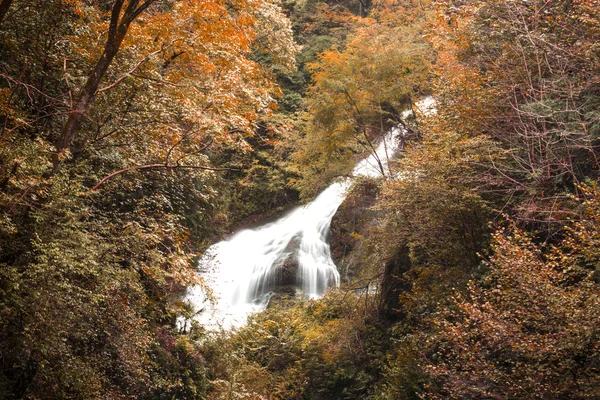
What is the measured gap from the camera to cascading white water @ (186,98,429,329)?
57.9 ft

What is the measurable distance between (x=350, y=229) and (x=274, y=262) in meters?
3.25

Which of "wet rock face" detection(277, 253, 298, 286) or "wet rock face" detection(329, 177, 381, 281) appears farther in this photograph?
"wet rock face" detection(277, 253, 298, 286)

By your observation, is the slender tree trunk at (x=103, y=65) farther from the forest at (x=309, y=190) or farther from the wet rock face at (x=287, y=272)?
the wet rock face at (x=287, y=272)

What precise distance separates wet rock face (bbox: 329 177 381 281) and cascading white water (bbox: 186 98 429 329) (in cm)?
40

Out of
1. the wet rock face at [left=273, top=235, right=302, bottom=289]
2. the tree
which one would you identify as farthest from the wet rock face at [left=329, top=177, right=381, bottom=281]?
the tree

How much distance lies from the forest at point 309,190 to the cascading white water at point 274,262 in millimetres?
1148

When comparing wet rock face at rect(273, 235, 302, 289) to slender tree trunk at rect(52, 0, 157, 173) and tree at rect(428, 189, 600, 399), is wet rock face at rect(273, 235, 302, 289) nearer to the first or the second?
tree at rect(428, 189, 600, 399)

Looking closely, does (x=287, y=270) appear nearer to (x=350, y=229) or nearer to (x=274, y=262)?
(x=274, y=262)

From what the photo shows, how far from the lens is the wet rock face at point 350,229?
58.6 feet

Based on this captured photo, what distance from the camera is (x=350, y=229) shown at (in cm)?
1922

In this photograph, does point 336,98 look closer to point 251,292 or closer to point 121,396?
point 251,292

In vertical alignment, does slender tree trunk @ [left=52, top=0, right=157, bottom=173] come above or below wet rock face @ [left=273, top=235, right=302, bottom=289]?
above

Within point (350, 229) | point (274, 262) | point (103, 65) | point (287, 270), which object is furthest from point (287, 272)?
point (103, 65)

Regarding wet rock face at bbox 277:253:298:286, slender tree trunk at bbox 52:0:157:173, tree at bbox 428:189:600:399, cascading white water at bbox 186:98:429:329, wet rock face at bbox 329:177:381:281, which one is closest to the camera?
tree at bbox 428:189:600:399
